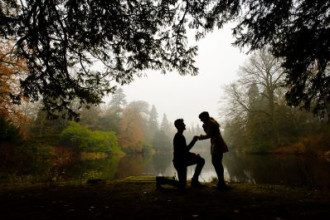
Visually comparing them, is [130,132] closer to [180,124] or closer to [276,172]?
[276,172]

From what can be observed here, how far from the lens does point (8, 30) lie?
5.85 m

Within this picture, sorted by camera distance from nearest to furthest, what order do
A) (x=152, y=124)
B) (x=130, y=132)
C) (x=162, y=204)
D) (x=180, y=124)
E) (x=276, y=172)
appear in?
1. (x=162, y=204)
2. (x=180, y=124)
3. (x=276, y=172)
4. (x=130, y=132)
5. (x=152, y=124)

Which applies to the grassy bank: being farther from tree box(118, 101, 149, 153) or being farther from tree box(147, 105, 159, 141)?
tree box(147, 105, 159, 141)

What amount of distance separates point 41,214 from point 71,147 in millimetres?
28147

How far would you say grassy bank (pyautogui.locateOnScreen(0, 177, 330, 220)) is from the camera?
3.66 m

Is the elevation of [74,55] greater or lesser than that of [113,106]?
lesser

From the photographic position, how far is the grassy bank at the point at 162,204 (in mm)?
3656

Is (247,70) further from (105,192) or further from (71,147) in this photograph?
(105,192)

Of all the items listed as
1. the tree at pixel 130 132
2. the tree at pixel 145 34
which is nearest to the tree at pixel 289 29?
the tree at pixel 145 34

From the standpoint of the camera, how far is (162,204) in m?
4.28

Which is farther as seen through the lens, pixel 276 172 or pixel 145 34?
pixel 276 172

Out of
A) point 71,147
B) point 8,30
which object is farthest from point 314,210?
point 71,147

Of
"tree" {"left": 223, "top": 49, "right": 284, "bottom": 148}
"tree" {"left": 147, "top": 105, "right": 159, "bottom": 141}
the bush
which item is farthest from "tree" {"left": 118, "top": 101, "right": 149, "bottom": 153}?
"tree" {"left": 147, "top": 105, "right": 159, "bottom": 141}

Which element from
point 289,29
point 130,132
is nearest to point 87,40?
point 289,29
